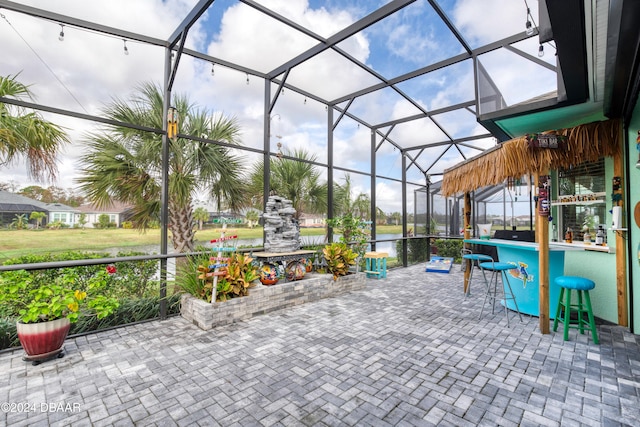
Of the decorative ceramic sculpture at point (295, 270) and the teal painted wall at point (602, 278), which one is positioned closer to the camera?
the teal painted wall at point (602, 278)

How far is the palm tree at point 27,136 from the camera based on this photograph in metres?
2.69

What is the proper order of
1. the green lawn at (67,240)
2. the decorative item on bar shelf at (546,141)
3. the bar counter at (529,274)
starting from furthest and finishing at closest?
the bar counter at (529,274)
the decorative item on bar shelf at (546,141)
the green lawn at (67,240)

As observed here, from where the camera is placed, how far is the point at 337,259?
207 inches

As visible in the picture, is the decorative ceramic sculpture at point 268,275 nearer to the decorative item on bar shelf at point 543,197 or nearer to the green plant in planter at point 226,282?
the green plant in planter at point 226,282

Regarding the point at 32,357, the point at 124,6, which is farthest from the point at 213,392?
the point at 124,6

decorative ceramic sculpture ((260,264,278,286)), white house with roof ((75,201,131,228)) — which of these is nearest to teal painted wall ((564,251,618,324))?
decorative ceramic sculpture ((260,264,278,286))

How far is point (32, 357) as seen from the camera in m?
2.52

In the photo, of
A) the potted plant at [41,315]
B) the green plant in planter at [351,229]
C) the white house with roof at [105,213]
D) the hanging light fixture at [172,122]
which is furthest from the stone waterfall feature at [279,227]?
the potted plant at [41,315]

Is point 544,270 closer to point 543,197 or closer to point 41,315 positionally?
point 543,197

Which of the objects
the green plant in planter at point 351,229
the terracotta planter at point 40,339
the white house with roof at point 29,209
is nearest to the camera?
the terracotta planter at point 40,339

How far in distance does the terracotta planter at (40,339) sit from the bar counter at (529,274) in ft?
17.5

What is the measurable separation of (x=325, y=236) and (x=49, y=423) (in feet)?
15.7

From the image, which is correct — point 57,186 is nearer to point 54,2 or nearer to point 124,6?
point 54,2

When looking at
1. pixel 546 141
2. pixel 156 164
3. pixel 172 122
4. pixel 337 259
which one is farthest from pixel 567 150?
pixel 156 164
